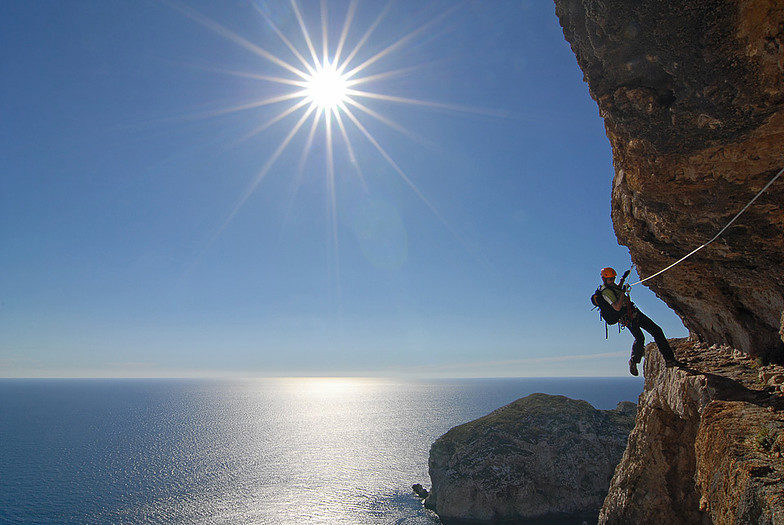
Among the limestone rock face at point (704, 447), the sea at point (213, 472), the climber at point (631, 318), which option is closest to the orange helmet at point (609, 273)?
the climber at point (631, 318)

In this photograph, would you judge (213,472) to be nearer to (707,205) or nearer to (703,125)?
(707,205)

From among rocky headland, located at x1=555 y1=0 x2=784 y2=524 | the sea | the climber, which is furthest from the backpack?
the sea

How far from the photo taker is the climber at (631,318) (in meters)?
11.1

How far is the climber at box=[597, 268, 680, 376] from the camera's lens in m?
11.1

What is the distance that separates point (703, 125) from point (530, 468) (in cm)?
5103

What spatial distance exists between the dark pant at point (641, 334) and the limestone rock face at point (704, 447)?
0.64m

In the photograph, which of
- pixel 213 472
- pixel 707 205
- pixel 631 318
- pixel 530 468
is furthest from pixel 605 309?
pixel 213 472

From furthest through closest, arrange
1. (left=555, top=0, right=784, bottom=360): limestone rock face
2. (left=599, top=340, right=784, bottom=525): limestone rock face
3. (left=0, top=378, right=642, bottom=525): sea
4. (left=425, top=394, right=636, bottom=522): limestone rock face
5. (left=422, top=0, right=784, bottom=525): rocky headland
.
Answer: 1. (left=0, top=378, right=642, bottom=525): sea
2. (left=425, top=394, right=636, bottom=522): limestone rock face
3. (left=555, top=0, right=784, bottom=360): limestone rock face
4. (left=422, top=0, right=784, bottom=525): rocky headland
5. (left=599, top=340, right=784, bottom=525): limestone rock face

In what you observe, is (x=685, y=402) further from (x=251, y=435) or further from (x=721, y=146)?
(x=251, y=435)

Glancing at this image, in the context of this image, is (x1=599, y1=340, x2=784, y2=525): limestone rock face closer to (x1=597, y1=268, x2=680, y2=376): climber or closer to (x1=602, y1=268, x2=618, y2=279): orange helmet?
(x1=597, y1=268, x2=680, y2=376): climber

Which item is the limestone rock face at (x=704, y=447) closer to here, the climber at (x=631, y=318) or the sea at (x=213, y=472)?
the climber at (x=631, y=318)

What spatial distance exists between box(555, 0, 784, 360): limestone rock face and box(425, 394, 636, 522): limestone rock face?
146 ft

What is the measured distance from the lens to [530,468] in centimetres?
4853

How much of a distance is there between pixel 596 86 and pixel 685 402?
735 centimetres
